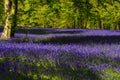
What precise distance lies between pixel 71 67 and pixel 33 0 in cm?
977

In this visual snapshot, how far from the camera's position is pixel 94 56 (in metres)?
8.24

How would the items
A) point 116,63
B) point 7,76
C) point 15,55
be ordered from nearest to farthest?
point 7,76
point 116,63
point 15,55

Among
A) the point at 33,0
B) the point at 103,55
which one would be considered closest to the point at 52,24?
the point at 33,0

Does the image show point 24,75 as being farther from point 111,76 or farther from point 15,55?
point 15,55

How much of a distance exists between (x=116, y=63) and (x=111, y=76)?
117 centimetres

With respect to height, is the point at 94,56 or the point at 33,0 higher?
the point at 33,0

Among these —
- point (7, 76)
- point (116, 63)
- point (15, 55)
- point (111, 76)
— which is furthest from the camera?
point (15, 55)

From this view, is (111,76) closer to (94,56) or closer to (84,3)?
(94,56)

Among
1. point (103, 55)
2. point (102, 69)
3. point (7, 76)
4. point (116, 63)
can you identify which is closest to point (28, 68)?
point (7, 76)

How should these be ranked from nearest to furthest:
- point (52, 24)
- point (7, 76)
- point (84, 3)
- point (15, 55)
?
point (7, 76)
point (15, 55)
point (84, 3)
point (52, 24)

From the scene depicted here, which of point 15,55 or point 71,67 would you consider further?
point 15,55

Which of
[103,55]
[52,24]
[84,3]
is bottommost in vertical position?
[52,24]

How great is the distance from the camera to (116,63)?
718 centimetres

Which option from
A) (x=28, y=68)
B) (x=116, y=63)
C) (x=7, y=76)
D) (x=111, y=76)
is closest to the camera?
(x=7, y=76)
